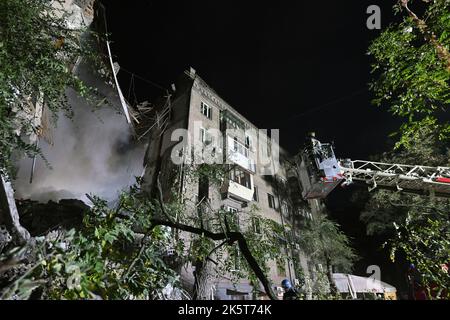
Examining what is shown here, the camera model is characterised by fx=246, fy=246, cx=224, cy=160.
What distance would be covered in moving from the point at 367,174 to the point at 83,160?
19631 mm

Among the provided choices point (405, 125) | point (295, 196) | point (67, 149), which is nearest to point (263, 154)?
point (295, 196)

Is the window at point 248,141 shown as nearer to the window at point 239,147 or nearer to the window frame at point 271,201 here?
the window at point 239,147

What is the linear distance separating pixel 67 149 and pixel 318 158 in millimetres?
17173

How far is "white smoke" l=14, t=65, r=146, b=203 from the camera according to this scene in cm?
1558

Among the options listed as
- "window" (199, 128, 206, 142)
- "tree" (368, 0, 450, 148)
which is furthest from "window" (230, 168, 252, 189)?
"tree" (368, 0, 450, 148)

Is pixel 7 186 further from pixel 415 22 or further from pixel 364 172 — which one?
pixel 364 172

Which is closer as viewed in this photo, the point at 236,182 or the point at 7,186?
the point at 7,186

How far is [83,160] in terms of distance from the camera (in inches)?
731

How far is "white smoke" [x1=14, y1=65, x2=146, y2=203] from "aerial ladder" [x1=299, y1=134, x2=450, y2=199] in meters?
13.0

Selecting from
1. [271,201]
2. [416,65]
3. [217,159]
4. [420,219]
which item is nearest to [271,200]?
[271,201]

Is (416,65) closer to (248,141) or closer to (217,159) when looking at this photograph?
(217,159)

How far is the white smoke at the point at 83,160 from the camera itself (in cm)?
1558

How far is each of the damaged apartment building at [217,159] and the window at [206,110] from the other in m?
0.06

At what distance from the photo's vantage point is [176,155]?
63.9 feet
